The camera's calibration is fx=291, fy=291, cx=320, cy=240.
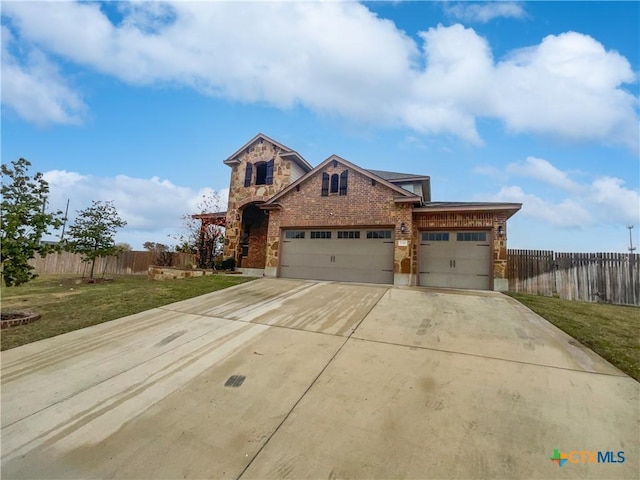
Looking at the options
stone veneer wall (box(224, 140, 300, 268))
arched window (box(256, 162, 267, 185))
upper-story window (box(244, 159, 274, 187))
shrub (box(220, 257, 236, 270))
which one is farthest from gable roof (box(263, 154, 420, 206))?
shrub (box(220, 257, 236, 270))

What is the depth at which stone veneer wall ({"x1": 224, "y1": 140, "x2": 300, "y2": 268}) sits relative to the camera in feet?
50.8

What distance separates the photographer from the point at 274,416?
3.04 m

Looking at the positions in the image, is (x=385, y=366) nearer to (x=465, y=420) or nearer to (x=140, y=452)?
(x=465, y=420)

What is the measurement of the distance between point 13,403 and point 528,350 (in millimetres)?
6973

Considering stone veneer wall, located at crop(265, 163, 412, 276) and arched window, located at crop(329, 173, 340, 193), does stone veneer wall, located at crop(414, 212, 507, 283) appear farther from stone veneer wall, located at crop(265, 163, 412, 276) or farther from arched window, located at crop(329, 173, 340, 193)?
arched window, located at crop(329, 173, 340, 193)

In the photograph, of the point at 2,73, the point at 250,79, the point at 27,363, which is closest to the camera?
the point at 27,363

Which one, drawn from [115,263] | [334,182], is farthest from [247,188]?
[115,263]

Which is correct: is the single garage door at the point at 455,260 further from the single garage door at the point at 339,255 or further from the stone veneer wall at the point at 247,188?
the stone veneer wall at the point at 247,188

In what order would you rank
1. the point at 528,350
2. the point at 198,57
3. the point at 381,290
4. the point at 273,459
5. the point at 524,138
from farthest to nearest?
the point at 524,138 → the point at 198,57 → the point at 381,290 → the point at 528,350 → the point at 273,459

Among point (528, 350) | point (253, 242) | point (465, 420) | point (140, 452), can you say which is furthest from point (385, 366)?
point (253, 242)

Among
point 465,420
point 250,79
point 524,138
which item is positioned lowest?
point 465,420

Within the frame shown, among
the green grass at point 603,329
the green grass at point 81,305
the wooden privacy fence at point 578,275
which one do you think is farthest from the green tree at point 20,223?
the wooden privacy fence at point 578,275

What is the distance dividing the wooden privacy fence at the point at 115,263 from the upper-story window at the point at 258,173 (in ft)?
22.3

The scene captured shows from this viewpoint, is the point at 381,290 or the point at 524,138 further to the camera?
the point at 524,138
